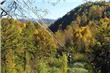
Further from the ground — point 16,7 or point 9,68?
point 16,7

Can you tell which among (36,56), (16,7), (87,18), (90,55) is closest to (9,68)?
(90,55)

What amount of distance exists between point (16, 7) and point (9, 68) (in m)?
41.2

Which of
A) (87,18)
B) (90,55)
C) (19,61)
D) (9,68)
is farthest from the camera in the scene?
(87,18)

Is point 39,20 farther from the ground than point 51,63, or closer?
farther from the ground

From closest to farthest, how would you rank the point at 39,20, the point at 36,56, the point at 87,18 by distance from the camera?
the point at 39,20 → the point at 36,56 → the point at 87,18

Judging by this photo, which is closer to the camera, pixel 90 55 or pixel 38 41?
pixel 90 55

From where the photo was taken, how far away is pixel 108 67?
152 feet

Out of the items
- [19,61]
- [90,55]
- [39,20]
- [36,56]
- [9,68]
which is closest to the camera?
[39,20]

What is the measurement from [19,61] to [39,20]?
51727 millimetres

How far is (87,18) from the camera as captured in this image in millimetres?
140875

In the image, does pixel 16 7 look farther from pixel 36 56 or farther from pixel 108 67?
pixel 36 56

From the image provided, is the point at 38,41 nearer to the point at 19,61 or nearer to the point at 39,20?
the point at 19,61

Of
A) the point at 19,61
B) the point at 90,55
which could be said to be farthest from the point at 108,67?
the point at 19,61

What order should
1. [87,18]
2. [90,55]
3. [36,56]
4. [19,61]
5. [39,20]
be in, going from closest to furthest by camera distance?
[39,20] → [90,55] → [19,61] → [36,56] → [87,18]
